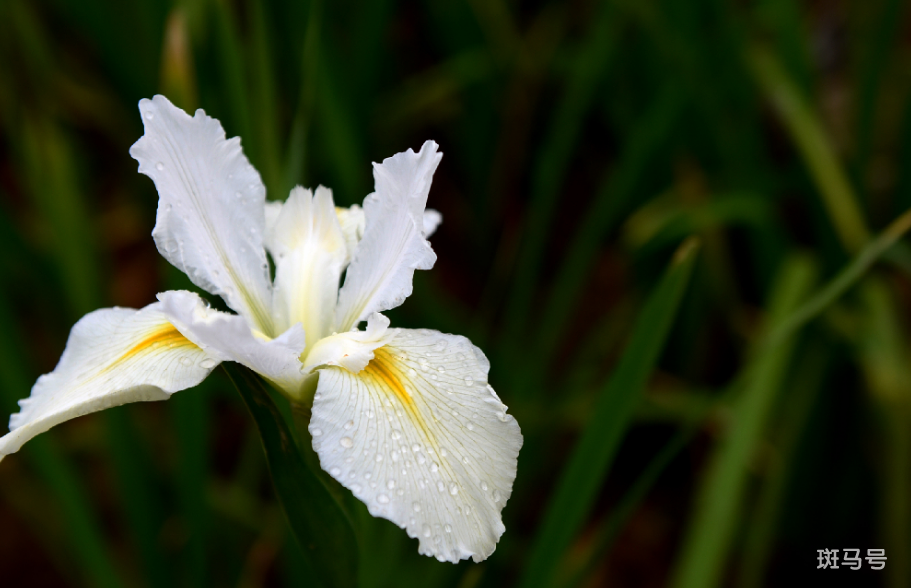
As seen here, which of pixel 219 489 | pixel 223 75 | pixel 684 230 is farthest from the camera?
pixel 219 489

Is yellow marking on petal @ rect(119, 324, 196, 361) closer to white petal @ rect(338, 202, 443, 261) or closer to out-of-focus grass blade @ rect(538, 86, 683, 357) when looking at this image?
white petal @ rect(338, 202, 443, 261)

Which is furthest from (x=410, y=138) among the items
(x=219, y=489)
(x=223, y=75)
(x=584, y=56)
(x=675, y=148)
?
(x=219, y=489)

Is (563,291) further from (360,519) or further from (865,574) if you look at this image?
(360,519)

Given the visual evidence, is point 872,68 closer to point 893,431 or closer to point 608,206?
point 608,206

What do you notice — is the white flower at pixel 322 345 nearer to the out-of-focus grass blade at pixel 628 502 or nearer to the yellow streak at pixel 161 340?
the yellow streak at pixel 161 340

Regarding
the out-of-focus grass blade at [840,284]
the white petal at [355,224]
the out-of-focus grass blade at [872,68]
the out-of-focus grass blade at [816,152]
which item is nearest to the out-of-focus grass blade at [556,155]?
the out-of-focus grass blade at [816,152]

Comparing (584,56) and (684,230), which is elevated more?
(584,56)

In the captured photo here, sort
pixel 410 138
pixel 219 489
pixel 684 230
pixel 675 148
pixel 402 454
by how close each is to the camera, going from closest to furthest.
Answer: pixel 402 454
pixel 684 230
pixel 219 489
pixel 675 148
pixel 410 138
